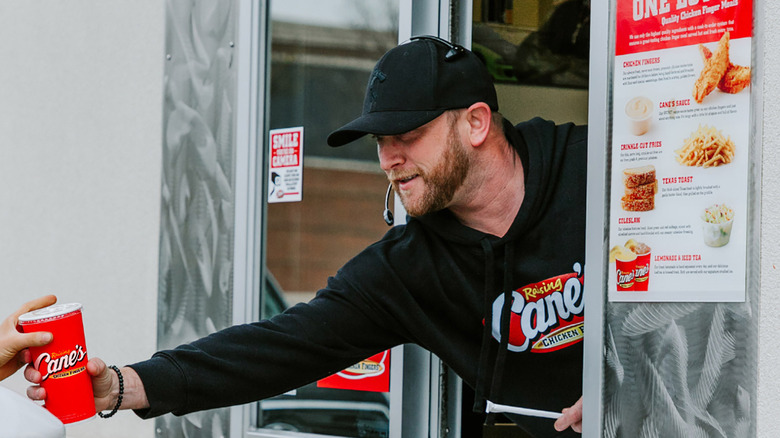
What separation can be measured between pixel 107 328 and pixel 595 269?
3064mm

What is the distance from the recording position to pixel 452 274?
3.18m

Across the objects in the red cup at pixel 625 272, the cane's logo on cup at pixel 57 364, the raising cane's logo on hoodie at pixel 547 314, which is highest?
the red cup at pixel 625 272

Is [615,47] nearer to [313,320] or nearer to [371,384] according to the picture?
[313,320]

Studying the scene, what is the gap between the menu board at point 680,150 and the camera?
217 centimetres

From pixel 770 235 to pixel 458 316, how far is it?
4.13ft

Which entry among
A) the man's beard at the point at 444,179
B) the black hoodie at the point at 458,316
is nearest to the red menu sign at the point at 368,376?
the black hoodie at the point at 458,316

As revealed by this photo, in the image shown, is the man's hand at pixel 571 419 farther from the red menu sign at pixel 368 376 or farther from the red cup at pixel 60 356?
the red cup at pixel 60 356

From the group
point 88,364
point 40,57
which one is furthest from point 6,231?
point 88,364

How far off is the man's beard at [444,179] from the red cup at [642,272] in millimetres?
849

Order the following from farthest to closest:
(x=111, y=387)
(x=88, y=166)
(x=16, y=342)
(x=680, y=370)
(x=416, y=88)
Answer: (x=88, y=166), (x=416, y=88), (x=111, y=387), (x=16, y=342), (x=680, y=370)

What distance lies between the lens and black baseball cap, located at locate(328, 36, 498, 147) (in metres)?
2.99

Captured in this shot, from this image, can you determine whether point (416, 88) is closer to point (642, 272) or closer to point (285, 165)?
point (642, 272)

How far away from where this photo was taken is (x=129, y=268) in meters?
4.80

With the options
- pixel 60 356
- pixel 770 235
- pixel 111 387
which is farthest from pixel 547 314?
pixel 60 356
